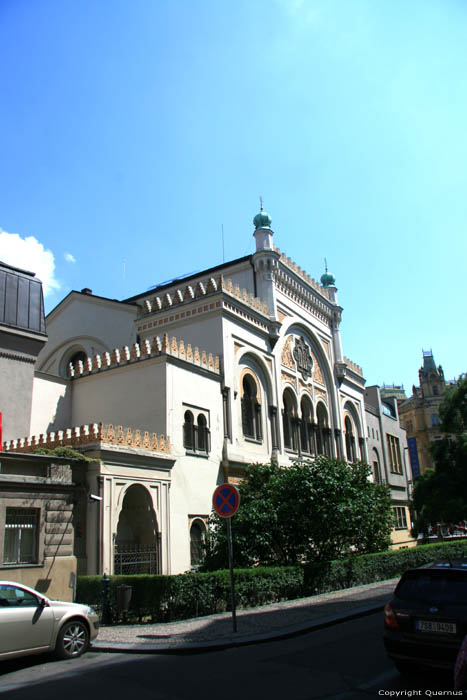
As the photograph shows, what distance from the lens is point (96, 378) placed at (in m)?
23.5

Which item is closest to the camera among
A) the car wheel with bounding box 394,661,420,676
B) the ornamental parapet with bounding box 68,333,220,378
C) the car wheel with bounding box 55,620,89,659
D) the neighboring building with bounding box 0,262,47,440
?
the car wheel with bounding box 394,661,420,676

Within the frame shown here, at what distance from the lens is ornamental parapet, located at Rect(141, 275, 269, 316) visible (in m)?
25.2

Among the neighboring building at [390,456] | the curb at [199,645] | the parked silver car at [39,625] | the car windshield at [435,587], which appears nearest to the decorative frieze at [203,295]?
the curb at [199,645]

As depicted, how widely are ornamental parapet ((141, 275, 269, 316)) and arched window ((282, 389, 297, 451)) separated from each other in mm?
4843

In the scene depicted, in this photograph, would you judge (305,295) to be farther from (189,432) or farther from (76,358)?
(189,432)

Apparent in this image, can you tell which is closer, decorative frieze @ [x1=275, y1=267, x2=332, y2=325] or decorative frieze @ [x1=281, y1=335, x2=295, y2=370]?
decorative frieze @ [x1=281, y1=335, x2=295, y2=370]

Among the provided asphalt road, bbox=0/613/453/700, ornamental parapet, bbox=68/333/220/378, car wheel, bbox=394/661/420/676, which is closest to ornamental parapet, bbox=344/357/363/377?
ornamental parapet, bbox=68/333/220/378

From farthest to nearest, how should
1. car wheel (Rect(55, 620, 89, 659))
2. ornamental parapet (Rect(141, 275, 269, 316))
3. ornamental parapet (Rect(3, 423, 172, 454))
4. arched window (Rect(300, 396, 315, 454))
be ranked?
arched window (Rect(300, 396, 315, 454)), ornamental parapet (Rect(141, 275, 269, 316)), ornamental parapet (Rect(3, 423, 172, 454)), car wheel (Rect(55, 620, 89, 659))

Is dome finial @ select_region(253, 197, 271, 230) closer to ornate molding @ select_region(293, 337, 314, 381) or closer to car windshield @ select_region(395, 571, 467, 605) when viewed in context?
ornate molding @ select_region(293, 337, 314, 381)

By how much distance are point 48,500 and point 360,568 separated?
10.1 m

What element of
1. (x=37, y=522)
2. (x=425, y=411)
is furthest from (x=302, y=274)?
(x=425, y=411)

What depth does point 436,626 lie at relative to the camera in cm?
679

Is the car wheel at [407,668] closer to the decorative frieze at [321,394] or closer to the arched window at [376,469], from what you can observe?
the decorative frieze at [321,394]

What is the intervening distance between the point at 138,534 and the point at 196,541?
2653mm
